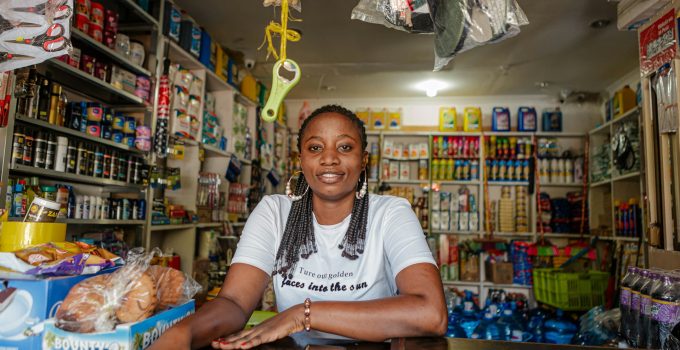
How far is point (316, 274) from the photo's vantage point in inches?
62.6

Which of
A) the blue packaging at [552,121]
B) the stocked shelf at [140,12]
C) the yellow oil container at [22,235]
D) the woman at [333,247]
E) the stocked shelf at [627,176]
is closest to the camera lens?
the yellow oil container at [22,235]

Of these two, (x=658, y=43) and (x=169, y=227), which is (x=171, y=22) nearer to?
(x=169, y=227)

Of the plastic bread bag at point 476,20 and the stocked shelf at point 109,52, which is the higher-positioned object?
the stocked shelf at point 109,52

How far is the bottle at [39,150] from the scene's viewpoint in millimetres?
2178

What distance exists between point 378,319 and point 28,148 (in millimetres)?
1865

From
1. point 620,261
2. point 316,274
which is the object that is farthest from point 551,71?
point 316,274

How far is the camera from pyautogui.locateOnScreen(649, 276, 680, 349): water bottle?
148cm

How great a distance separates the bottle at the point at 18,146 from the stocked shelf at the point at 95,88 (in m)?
0.40

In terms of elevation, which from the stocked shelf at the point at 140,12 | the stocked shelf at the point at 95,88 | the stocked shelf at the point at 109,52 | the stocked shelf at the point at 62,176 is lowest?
the stocked shelf at the point at 62,176

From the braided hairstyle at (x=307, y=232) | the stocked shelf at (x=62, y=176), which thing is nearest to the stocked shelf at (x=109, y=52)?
the stocked shelf at (x=62, y=176)

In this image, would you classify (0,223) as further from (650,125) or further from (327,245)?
(650,125)

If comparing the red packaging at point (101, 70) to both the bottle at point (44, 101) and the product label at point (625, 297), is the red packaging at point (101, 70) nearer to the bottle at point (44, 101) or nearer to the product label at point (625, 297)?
the bottle at point (44, 101)

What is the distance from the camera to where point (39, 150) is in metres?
2.19

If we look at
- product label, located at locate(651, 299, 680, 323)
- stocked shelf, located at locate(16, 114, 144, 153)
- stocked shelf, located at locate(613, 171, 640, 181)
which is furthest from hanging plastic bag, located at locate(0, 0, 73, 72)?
stocked shelf, located at locate(613, 171, 640, 181)
